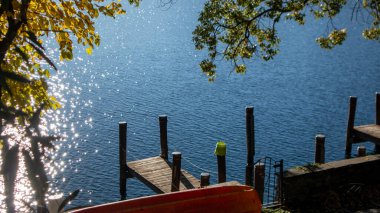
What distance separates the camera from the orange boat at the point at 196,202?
779 cm

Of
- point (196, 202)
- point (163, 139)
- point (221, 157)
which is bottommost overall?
point (221, 157)

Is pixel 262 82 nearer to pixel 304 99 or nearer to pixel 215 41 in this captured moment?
pixel 304 99

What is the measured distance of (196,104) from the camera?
37719 millimetres

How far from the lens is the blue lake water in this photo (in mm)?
27469

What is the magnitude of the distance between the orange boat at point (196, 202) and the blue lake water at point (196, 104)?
14.8m

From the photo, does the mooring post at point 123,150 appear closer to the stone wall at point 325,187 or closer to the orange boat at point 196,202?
the stone wall at point 325,187

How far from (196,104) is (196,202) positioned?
97.3 feet

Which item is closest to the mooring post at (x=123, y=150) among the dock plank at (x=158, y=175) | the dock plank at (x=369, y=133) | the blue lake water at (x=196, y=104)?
the dock plank at (x=158, y=175)

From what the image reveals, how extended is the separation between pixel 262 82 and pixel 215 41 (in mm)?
27718

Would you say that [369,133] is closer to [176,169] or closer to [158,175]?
[158,175]

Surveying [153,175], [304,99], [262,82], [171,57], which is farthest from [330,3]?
[171,57]

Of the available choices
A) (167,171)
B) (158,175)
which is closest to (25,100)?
(158,175)

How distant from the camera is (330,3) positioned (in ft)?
57.1

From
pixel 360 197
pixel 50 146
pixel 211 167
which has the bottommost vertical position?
pixel 211 167
